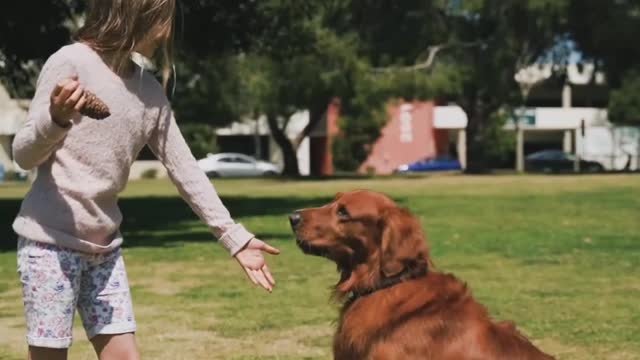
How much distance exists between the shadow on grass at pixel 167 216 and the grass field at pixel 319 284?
52 millimetres

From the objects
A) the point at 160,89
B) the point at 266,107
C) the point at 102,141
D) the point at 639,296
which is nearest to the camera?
the point at 102,141

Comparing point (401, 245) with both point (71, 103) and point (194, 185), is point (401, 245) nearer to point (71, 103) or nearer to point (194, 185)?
point (194, 185)

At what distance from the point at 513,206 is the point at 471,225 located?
7009mm

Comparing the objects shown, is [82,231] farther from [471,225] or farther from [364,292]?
[471,225]

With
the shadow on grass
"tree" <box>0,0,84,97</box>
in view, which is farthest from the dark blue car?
"tree" <box>0,0,84,97</box>

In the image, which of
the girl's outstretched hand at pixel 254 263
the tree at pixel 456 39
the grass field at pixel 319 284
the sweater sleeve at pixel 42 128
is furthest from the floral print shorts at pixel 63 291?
the tree at pixel 456 39

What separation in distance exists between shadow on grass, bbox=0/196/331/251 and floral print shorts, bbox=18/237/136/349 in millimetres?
12250

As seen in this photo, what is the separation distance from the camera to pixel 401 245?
5.35m

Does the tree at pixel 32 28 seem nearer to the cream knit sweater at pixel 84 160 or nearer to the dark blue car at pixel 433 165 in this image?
the cream knit sweater at pixel 84 160

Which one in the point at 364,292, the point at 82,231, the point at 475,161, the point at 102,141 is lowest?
the point at 475,161

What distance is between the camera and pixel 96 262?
187 inches

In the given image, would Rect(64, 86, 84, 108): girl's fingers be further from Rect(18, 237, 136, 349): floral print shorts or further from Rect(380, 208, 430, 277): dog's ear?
Rect(380, 208, 430, 277): dog's ear

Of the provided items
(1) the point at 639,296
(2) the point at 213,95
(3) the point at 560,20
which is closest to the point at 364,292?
(1) the point at 639,296

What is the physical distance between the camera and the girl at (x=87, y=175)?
178 inches
